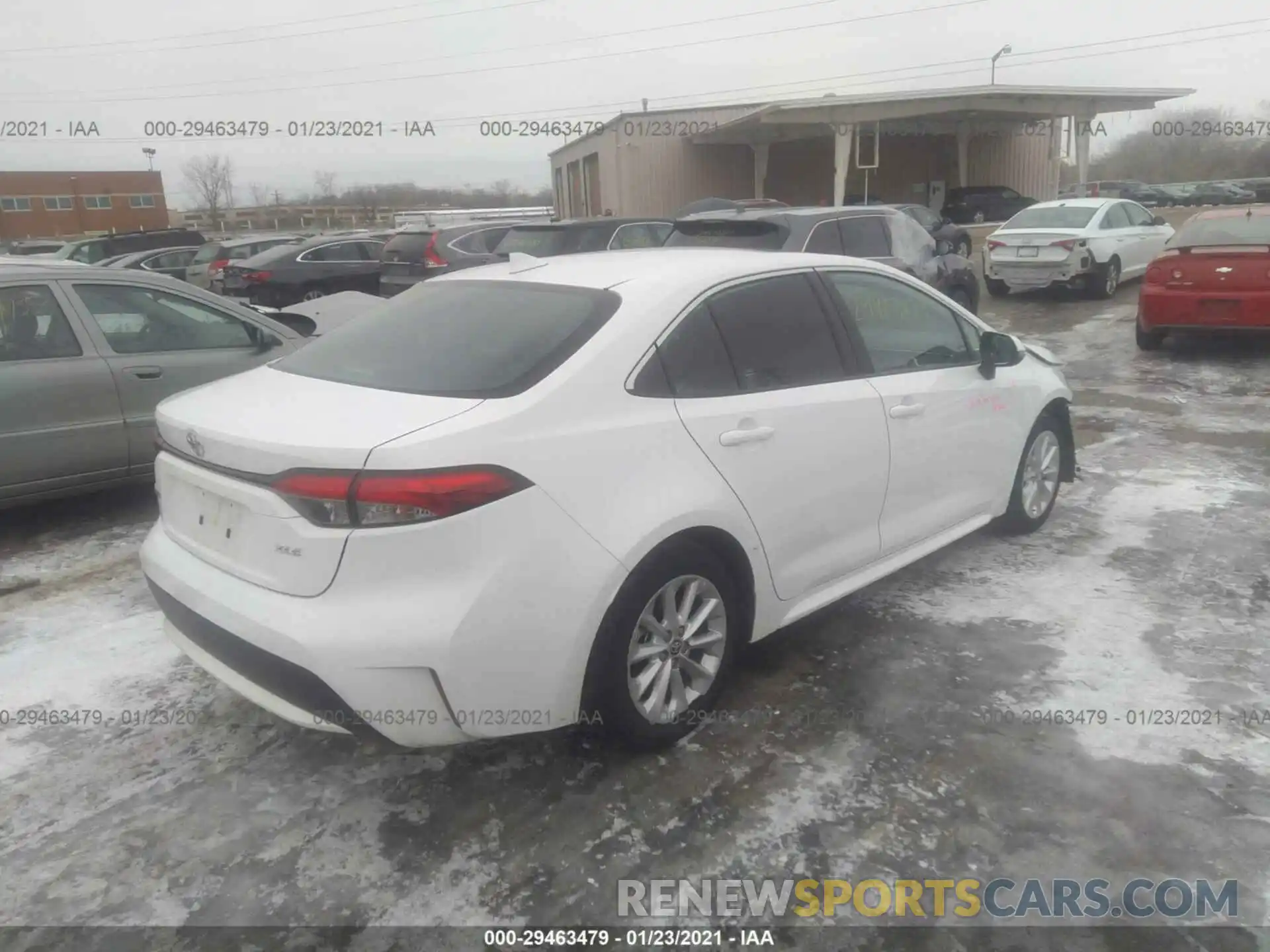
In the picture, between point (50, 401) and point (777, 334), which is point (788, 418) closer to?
point (777, 334)

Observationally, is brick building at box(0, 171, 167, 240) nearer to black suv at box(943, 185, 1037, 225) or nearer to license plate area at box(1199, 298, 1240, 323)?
black suv at box(943, 185, 1037, 225)

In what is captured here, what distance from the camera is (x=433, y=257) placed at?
43.2ft

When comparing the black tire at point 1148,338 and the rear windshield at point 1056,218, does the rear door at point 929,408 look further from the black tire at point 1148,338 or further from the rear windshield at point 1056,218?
the rear windshield at point 1056,218

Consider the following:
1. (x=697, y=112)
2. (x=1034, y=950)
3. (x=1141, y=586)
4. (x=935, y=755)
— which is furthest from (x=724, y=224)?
(x=697, y=112)

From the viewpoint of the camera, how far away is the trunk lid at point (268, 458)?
2.55 metres

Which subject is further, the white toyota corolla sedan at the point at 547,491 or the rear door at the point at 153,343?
the rear door at the point at 153,343

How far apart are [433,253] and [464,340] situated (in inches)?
419

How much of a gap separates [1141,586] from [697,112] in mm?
31281

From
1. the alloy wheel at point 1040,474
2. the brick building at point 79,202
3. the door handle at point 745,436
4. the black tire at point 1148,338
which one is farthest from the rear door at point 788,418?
the brick building at point 79,202

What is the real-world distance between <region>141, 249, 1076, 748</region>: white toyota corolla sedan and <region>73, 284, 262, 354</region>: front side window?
2.64 meters

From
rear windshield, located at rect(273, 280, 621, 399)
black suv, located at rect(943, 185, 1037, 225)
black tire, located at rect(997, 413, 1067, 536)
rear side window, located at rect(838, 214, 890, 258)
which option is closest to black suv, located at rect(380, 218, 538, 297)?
rear side window, located at rect(838, 214, 890, 258)

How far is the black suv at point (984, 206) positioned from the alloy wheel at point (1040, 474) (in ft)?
101

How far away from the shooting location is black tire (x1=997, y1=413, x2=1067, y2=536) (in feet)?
15.8

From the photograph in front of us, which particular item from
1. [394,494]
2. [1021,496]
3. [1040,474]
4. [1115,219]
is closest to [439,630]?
[394,494]
